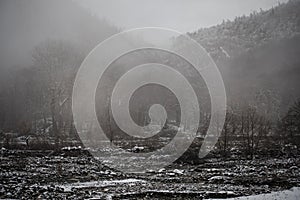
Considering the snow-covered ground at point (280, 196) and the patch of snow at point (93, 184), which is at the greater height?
the patch of snow at point (93, 184)

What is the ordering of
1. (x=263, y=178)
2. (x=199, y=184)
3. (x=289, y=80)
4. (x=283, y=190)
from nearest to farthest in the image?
(x=283, y=190), (x=199, y=184), (x=263, y=178), (x=289, y=80)

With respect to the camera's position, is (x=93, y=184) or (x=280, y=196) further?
(x=93, y=184)

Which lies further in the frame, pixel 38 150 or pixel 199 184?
pixel 38 150

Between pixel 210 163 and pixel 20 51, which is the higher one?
pixel 20 51

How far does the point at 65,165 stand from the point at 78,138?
32149 millimetres

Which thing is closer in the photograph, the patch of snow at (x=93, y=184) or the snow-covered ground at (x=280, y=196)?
the snow-covered ground at (x=280, y=196)

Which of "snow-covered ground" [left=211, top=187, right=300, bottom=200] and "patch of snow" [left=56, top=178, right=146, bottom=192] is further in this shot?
"patch of snow" [left=56, top=178, right=146, bottom=192]

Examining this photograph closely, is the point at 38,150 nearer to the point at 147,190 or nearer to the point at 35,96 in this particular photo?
the point at 147,190

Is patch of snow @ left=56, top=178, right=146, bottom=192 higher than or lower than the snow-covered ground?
higher

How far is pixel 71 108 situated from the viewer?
81250mm

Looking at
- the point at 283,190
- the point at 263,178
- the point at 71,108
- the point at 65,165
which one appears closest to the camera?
the point at 283,190

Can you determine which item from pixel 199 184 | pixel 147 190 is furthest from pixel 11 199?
pixel 199 184

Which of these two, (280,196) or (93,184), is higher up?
(93,184)

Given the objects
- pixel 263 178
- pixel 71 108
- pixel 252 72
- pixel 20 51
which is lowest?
pixel 263 178
